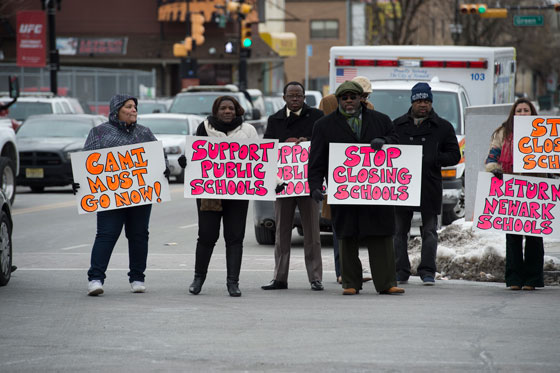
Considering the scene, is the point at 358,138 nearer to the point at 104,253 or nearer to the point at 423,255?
the point at 423,255

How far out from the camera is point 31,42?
3862 cm

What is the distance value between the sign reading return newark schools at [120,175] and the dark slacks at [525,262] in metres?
3.23

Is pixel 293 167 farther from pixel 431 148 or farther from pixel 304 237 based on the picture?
pixel 431 148

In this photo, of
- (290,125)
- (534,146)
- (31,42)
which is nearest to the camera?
(534,146)

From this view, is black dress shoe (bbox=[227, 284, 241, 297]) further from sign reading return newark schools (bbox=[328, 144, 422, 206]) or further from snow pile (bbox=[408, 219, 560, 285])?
snow pile (bbox=[408, 219, 560, 285])

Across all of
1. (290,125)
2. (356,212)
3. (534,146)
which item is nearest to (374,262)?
(356,212)

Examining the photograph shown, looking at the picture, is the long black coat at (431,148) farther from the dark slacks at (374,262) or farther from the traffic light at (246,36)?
the traffic light at (246,36)

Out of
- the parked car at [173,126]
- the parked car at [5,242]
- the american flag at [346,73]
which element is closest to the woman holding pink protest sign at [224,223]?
the parked car at [5,242]

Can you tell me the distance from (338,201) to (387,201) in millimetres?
434

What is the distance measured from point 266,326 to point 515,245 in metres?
3.34

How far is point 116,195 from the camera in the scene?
10.5m

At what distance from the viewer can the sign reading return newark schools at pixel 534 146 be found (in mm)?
10766

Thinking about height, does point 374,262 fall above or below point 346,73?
below

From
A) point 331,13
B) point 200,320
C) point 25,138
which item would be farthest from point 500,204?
point 331,13
